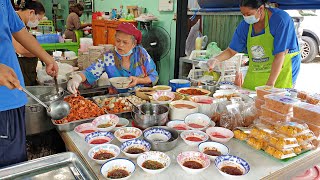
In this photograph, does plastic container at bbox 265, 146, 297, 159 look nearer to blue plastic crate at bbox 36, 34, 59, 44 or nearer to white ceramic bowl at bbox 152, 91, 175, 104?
white ceramic bowl at bbox 152, 91, 175, 104

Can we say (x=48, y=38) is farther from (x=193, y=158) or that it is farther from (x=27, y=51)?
(x=193, y=158)

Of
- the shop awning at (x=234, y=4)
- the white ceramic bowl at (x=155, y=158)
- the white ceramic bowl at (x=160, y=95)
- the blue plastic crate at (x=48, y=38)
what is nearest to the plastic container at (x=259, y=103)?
the white ceramic bowl at (x=160, y=95)

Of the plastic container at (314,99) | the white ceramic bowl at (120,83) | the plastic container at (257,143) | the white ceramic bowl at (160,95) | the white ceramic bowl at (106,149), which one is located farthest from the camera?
the white ceramic bowl at (120,83)

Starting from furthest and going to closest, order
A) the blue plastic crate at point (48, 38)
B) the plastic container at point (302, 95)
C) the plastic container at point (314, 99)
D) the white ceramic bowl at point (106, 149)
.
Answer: the blue plastic crate at point (48, 38)
the plastic container at point (302, 95)
the plastic container at point (314, 99)
the white ceramic bowl at point (106, 149)

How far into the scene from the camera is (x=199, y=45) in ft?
15.7

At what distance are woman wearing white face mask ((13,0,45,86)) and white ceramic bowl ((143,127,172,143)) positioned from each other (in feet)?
5.91

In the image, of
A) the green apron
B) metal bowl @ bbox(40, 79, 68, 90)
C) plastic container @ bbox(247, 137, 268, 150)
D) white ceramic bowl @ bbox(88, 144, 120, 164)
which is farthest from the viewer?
the green apron

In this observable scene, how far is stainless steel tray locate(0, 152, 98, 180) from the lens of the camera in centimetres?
125

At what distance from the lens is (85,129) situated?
5.61 feet

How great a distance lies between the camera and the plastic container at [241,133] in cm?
162

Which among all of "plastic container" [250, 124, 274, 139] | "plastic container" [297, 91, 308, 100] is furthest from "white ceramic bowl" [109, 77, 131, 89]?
"plastic container" [297, 91, 308, 100]

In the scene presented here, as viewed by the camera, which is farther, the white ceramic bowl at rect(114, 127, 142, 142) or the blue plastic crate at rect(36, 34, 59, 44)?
the blue plastic crate at rect(36, 34, 59, 44)

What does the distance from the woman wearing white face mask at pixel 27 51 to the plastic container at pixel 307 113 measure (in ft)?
8.30

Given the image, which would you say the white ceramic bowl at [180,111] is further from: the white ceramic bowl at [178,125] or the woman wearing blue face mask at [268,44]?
the woman wearing blue face mask at [268,44]
